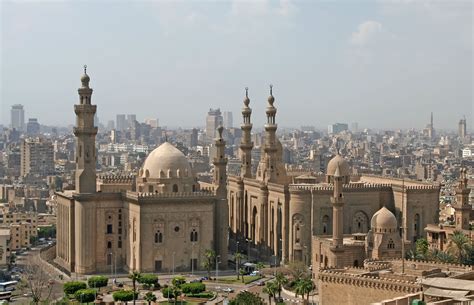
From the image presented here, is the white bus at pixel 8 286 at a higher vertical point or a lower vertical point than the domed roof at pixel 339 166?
lower

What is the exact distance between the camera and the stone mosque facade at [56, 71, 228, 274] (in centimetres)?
5381

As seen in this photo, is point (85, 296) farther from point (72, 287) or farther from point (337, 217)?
point (337, 217)

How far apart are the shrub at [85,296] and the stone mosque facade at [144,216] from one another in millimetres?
7218

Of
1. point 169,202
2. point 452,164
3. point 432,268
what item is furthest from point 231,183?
point 452,164

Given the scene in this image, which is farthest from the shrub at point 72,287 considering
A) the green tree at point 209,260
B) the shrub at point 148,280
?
the green tree at point 209,260

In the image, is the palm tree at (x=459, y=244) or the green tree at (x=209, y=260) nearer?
the palm tree at (x=459, y=244)

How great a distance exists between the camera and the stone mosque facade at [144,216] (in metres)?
53.8

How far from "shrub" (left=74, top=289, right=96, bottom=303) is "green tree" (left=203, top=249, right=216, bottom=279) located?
27.6ft

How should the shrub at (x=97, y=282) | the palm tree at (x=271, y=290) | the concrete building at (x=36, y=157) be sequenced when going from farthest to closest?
1. the concrete building at (x=36, y=157)
2. the shrub at (x=97, y=282)
3. the palm tree at (x=271, y=290)

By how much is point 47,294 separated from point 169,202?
8.99m

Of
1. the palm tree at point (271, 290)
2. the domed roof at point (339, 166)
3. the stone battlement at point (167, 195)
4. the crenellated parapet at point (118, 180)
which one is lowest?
the palm tree at point (271, 290)

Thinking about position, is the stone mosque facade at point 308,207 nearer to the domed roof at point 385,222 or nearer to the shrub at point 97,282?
the domed roof at point 385,222

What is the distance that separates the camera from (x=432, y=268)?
130 feet

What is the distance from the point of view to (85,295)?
4600 centimetres
